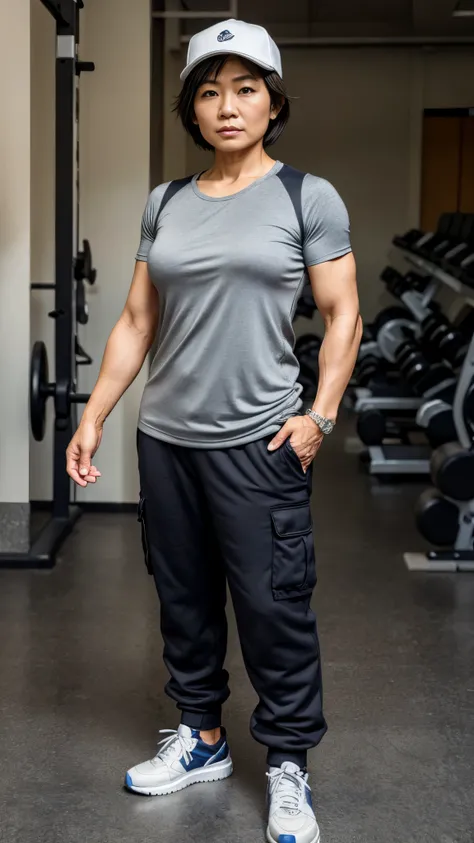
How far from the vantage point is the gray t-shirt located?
1.51 m

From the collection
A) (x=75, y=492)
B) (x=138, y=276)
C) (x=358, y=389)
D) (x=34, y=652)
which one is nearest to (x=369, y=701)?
(x=34, y=652)

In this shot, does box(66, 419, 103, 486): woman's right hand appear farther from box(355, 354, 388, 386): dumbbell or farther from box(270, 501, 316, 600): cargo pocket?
box(355, 354, 388, 386): dumbbell

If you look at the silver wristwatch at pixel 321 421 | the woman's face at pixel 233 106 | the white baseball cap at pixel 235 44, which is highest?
the white baseball cap at pixel 235 44

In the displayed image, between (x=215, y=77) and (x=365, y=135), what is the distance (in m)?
7.13

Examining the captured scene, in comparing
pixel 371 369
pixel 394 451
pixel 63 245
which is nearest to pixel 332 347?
pixel 63 245

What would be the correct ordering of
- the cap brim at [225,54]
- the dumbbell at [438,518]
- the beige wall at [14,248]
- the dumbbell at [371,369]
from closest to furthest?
1. the cap brim at [225,54]
2. the beige wall at [14,248]
3. the dumbbell at [438,518]
4. the dumbbell at [371,369]

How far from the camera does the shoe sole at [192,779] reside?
178 centimetres

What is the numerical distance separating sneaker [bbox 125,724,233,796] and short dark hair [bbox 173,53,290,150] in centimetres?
98

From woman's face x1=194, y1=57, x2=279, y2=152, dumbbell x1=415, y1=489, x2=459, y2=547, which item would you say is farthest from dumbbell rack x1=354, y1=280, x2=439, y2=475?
woman's face x1=194, y1=57, x2=279, y2=152

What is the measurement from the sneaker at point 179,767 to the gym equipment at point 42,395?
147 centimetres

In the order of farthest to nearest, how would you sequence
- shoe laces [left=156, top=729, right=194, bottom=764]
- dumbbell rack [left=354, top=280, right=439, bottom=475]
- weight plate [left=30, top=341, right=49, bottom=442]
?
dumbbell rack [left=354, top=280, right=439, bottom=475]
weight plate [left=30, top=341, right=49, bottom=442]
shoe laces [left=156, top=729, right=194, bottom=764]

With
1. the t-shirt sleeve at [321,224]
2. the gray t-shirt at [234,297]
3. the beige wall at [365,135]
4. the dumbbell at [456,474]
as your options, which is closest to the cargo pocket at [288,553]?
the gray t-shirt at [234,297]

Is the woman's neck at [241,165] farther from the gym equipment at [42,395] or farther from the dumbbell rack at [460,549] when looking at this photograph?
the dumbbell rack at [460,549]

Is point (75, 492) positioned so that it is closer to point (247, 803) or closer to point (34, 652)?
point (34, 652)
